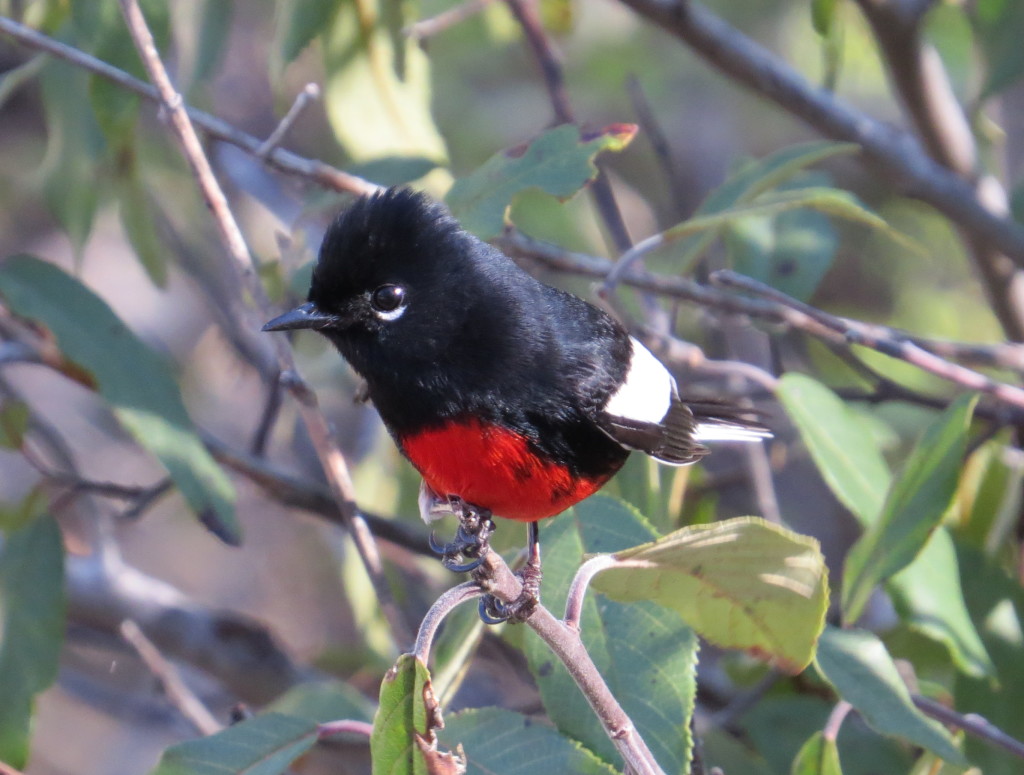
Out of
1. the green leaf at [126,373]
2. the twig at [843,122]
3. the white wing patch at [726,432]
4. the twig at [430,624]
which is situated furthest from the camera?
the twig at [843,122]

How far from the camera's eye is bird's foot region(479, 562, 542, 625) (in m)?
1.39

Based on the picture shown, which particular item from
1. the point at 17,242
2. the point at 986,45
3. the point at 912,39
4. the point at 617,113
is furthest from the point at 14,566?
the point at 617,113

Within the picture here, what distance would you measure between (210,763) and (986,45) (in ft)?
7.84

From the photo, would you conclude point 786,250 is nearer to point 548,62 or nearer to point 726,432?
point 726,432

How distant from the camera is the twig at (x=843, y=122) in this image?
8.16 feet

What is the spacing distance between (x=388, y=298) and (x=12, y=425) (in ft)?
3.27

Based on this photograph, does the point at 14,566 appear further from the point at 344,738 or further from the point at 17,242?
the point at 17,242

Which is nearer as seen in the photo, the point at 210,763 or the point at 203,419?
the point at 210,763

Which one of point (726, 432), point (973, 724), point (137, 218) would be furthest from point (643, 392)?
point (137, 218)

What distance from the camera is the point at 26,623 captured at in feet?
6.84

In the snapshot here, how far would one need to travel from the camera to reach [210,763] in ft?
5.24

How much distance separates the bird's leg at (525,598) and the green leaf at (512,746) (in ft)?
0.49

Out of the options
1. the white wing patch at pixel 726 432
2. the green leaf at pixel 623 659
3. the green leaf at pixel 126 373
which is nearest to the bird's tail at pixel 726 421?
the white wing patch at pixel 726 432

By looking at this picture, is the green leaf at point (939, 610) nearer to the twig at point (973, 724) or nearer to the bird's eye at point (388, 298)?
the twig at point (973, 724)
